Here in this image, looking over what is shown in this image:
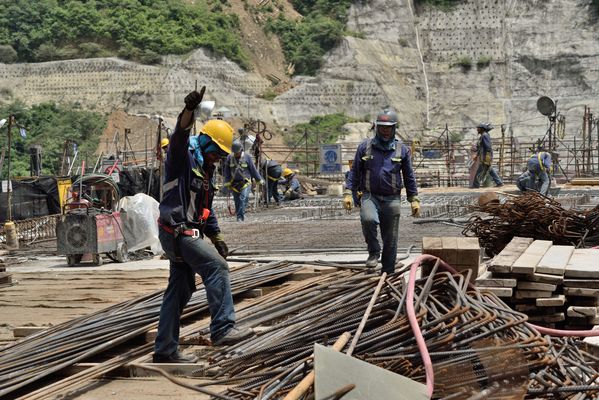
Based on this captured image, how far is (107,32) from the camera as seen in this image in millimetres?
58062

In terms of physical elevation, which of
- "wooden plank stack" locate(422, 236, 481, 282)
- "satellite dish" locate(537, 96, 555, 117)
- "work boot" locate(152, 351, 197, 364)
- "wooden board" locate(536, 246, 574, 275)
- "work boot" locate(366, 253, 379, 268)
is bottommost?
"work boot" locate(152, 351, 197, 364)

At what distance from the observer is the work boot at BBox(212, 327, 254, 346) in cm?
598

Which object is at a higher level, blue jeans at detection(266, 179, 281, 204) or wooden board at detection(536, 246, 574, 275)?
wooden board at detection(536, 246, 574, 275)

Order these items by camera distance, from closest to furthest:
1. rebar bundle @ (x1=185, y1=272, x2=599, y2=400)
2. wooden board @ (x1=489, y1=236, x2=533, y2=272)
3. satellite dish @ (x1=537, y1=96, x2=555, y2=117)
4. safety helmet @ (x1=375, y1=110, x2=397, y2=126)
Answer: rebar bundle @ (x1=185, y1=272, x2=599, y2=400) → wooden board @ (x1=489, y1=236, x2=533, y2=272) → safety helmet @ (x1=375, y1=110, x2=397, y2=126) → satellite dish @ (x1=537, y1=96, x2=555, y2=117)

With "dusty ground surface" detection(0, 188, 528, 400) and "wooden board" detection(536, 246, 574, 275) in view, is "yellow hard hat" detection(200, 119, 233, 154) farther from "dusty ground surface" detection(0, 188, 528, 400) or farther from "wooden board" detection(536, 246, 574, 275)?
"wooden board" detection(536, 246, 574, 275)

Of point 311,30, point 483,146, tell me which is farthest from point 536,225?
point 311,30

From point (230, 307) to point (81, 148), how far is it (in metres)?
41.7

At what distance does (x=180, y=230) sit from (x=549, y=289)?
2.74 metres

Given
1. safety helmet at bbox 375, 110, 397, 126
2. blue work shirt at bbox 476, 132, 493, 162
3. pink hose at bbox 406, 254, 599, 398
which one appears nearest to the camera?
pink hose at bbox 406, 254, 599, 398

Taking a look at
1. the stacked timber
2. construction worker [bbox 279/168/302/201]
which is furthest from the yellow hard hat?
construction worker [bbox 279/168/302/201]

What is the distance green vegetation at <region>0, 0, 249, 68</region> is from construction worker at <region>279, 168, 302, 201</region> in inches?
1199

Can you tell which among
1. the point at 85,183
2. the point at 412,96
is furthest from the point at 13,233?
the point at 412,96

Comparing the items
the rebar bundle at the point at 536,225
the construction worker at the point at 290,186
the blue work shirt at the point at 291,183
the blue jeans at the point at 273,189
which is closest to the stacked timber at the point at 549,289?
the rebar bundle at the point at 536,225

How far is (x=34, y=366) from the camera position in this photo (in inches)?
226
